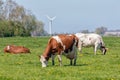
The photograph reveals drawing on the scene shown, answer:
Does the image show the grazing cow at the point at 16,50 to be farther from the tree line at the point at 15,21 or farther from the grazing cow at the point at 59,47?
the tree line at the point at 15,21

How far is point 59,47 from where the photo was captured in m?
19.7

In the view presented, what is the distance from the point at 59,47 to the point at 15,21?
89.7m

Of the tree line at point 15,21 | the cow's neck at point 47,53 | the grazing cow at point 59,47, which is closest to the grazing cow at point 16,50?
the grazing cow at point 59,47

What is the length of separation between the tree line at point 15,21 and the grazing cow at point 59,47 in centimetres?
8157

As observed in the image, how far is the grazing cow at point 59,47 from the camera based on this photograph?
19.5m

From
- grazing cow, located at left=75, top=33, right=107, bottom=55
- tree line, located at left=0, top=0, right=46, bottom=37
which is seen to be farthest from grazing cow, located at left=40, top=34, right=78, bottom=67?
tree line, located at left=0, top=0, right=46, bottom=37

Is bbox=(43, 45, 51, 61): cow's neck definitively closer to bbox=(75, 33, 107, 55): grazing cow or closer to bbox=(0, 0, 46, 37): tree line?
bbox=(75, 33, 107, 55): grazing cow

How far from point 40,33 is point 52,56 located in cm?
12456

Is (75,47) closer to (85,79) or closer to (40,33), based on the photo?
(85,79)

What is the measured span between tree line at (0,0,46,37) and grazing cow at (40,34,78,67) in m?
81.6

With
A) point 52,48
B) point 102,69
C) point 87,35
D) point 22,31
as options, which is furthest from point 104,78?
point 22,31

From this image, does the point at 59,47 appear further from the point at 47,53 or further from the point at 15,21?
the point at 15,21

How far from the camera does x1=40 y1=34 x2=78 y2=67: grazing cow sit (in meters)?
19.5

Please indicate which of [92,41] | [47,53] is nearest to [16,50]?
[92,41]
